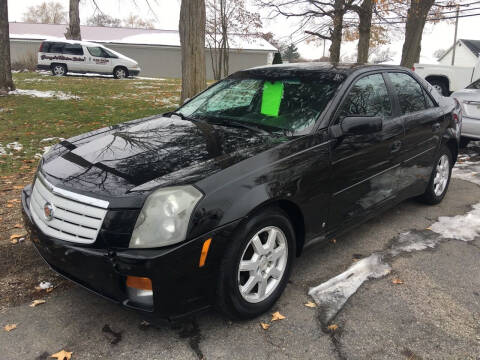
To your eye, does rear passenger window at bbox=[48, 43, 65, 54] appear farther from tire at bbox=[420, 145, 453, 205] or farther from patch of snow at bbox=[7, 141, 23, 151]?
tire at bbox=[420, 145, 453, 205]

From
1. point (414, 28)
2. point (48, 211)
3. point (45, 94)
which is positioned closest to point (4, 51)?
point (45, 94)

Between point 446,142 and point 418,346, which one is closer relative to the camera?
point 418,346

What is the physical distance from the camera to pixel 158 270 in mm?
2148

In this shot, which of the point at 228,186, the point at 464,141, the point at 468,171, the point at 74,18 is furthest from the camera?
the point at 74,18

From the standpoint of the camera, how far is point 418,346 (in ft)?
8.17

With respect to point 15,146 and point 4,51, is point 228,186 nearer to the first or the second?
point 15,146

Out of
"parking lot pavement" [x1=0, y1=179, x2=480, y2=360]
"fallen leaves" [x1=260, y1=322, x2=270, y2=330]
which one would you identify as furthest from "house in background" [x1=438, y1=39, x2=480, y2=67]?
"fallen leaves" [x1=260, y1=322, x2=270, y2=330]

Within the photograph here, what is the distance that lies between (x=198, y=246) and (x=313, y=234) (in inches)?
43.6

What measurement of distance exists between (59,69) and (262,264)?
66.2 feet

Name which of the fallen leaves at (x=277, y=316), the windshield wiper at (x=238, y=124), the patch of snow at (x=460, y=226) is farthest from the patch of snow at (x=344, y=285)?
the windshield wiper at (x=238, y=124)

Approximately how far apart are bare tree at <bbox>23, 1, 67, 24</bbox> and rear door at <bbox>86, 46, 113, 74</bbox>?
53399mm

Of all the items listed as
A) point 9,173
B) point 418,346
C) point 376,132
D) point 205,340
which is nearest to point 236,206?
point 205,340

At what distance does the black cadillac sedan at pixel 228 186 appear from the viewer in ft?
7.30

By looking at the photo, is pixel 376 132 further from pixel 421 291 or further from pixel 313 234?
pixel 421 291
